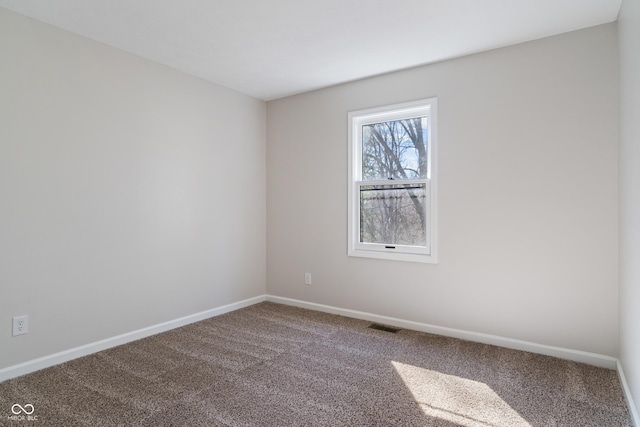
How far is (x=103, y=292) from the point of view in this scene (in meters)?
2.91

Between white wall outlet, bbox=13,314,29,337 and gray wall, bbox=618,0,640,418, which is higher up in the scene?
gray wall, bbox=618,0,640,418

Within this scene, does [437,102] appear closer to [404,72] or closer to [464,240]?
[404,72]

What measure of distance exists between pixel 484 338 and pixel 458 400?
→ 1.07 meters

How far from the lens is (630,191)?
206cm

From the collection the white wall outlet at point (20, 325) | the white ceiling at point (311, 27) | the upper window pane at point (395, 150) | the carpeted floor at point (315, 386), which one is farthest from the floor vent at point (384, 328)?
the white wall outlet at point (20, 325)

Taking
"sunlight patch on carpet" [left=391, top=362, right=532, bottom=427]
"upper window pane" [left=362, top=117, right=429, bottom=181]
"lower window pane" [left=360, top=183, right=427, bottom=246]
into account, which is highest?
"upper window pane" [left=362, top=117, right=429, bottom=181]

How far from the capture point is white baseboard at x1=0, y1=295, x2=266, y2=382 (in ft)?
7.97

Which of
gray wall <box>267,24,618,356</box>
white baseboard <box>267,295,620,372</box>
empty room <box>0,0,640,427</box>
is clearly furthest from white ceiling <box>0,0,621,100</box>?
white baseboard <box>267,295,620,372</box>

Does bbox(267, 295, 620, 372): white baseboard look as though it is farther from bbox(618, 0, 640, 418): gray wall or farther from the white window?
the white window

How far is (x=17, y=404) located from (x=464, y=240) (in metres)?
3.29

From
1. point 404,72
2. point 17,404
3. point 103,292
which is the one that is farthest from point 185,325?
point 404,72

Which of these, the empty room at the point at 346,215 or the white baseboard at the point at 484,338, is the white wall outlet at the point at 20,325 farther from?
the white baseboard at the point at 484,338

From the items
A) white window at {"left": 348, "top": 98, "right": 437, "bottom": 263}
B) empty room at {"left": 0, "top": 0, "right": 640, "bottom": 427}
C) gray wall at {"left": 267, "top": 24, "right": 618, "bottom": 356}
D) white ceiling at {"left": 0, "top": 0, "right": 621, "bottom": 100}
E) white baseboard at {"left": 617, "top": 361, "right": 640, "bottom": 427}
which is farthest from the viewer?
white window at {"left": 348, "top": 98, "right": 437, "bottom": 263}

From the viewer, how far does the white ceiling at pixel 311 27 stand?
2365mm
